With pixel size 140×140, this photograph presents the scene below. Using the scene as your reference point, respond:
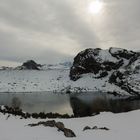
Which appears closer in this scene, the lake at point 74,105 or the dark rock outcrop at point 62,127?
the dark rock outcrop at point 62,127

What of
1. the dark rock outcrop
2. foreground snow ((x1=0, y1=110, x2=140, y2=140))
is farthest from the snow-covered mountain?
the dark rock outcrop

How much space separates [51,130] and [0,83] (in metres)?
90.9

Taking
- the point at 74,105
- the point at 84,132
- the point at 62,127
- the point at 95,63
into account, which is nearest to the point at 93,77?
the point at 95,63

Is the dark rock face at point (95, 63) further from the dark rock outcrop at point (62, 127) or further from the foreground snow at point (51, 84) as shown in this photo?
the dark rock outcrop at point (62, 127)

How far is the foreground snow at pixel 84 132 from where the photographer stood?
18953 millimetres

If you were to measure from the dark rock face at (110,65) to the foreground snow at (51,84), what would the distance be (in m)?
2.46

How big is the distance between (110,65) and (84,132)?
8693cm

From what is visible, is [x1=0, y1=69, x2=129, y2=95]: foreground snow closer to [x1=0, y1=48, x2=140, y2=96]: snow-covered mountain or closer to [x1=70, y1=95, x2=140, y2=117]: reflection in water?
[x1=0, y1=48, x2=140, y2=96]: snow-covered mountain

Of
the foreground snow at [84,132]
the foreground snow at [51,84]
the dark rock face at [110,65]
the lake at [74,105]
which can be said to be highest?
the dark rock face at [110,65]

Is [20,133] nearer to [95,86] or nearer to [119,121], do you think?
[119,121]

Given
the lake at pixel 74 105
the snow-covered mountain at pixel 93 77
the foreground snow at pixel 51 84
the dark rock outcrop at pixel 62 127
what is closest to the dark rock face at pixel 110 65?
the snow-covered mountain at pixel 93 77

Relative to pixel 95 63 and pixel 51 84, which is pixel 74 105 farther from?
pixel 95 63

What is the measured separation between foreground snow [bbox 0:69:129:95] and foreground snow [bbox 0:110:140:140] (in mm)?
57235

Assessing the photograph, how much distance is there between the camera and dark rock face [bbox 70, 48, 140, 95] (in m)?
93.8
